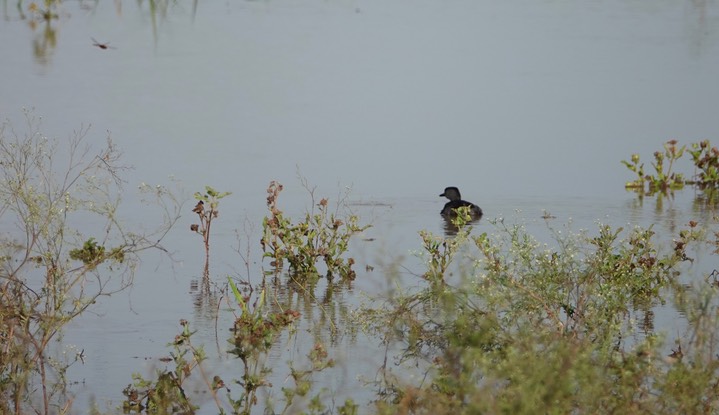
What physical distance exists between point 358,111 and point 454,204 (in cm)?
468

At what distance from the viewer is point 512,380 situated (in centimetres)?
527

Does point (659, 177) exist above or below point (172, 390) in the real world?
above

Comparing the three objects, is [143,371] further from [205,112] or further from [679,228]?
[205,112]

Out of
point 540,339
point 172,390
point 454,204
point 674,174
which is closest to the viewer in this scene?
point 540,339

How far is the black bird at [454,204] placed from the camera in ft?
35.1

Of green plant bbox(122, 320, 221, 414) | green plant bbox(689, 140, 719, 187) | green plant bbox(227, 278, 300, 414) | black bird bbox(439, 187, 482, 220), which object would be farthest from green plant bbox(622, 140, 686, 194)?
green plant bbox(122, 320, 221, 414)

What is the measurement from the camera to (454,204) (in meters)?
10.8

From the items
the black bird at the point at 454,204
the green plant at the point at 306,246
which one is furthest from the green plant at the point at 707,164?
the green plant at the point at 306,246

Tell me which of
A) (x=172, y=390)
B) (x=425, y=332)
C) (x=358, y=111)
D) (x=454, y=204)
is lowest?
(x=172, y=390)

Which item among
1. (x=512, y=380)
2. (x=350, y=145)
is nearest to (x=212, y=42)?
(x=350, y=145)

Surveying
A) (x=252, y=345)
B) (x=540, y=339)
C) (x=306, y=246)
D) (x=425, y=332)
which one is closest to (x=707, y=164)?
(x=306, y=246)

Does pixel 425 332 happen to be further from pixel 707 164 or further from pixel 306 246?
pixel 707 164

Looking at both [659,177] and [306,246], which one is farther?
[659,177]

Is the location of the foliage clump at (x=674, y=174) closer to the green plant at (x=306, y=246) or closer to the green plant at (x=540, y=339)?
the green plant at (x=540, y=339)
